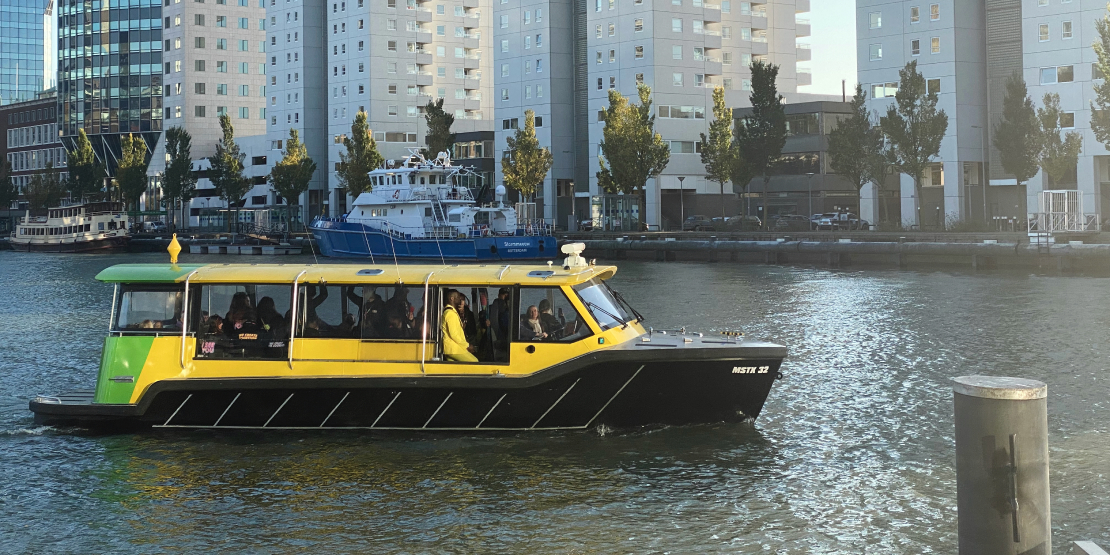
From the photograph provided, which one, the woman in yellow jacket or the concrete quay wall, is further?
the concrete quay wall

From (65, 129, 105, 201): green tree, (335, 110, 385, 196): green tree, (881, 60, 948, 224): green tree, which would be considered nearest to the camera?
(881, 60, 948, 224): green tree

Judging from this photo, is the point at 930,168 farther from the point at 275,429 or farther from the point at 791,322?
the point at 275,429

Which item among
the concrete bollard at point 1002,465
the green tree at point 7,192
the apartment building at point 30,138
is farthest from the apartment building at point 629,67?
the concrete bollard at point 1002,465

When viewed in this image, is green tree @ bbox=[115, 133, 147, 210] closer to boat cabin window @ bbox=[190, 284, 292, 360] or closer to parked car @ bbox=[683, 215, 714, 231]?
parked car @ bbox=[683, 215, 714, 231]

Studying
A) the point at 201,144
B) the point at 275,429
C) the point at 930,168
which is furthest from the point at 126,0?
the point at 275,429

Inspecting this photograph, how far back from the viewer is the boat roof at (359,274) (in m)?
16.5

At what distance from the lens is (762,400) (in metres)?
16.7

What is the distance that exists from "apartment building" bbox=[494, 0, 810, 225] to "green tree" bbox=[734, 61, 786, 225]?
1634cm

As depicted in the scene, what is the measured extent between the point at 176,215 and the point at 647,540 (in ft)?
469

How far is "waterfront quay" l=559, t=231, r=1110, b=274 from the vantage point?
53719 millimetres

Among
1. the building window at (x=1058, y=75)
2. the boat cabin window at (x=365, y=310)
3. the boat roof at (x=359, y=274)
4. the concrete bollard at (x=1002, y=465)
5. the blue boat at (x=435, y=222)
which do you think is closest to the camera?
the concrete bollard at (x=1002, y=465)

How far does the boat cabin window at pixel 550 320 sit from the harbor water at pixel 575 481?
1571 mm

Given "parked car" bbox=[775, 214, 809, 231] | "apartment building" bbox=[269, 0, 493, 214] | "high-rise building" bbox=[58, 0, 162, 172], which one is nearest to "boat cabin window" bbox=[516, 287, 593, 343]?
"parked car" bbox=[775, 214, 809, 231]

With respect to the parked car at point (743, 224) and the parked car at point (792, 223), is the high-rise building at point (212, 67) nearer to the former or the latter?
the parked car at point (743, 224)
